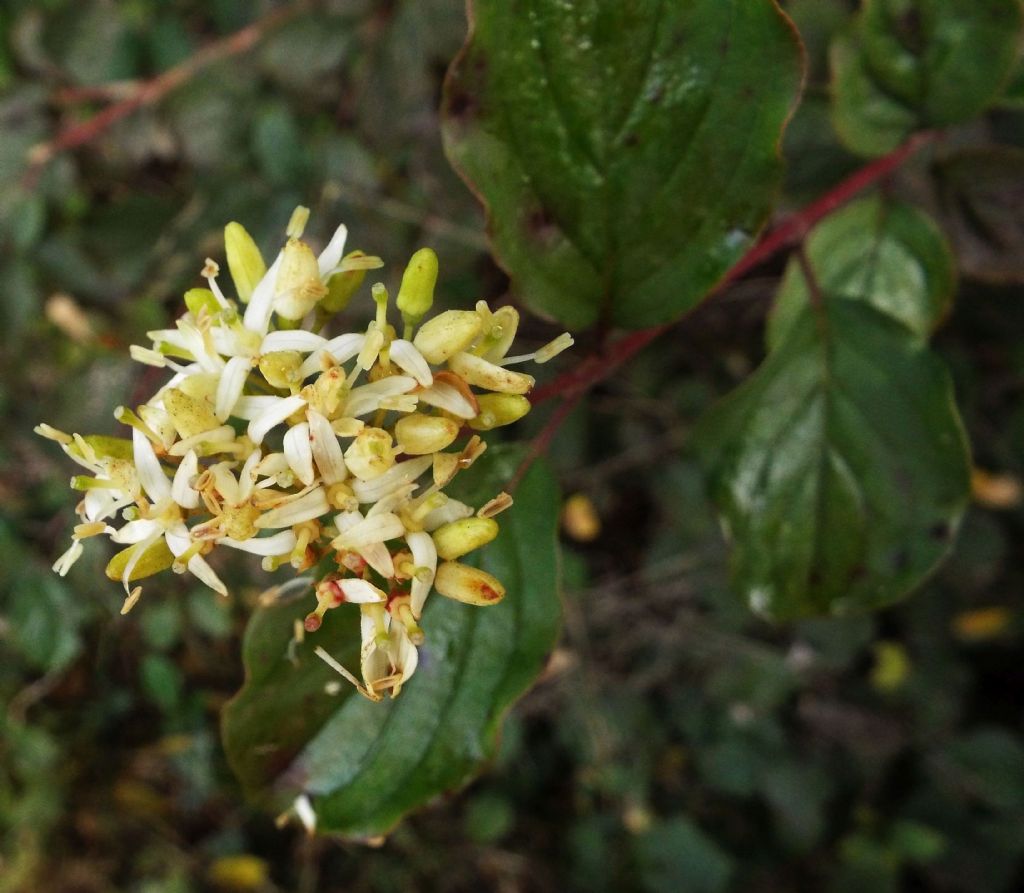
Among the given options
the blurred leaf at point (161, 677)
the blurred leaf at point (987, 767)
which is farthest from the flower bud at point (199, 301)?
the blurred leaf at point (987, 767)

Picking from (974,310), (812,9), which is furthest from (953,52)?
(974,310)

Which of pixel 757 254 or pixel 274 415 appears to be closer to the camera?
pixel 274 415

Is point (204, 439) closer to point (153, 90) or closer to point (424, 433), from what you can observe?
point (424, 433)

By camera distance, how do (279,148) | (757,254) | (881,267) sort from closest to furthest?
(757,254) → (881,267) → (279,148)

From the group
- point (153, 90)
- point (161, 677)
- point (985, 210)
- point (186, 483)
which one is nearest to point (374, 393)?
point (186, 483)

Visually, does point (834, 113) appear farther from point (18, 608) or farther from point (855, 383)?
point (18, 608)

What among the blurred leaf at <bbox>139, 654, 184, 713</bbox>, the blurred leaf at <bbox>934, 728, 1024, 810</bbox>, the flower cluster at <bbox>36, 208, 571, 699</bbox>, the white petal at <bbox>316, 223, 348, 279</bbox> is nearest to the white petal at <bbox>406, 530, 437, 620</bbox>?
the flower cluster at <bbox>36, 208, 571, 699</bbox>

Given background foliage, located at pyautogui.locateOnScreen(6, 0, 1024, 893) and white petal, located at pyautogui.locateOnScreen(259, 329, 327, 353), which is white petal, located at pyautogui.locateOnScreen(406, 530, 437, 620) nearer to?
white petal, located at pyautogui.locateOnScreen(259, 329, 327, 353)
